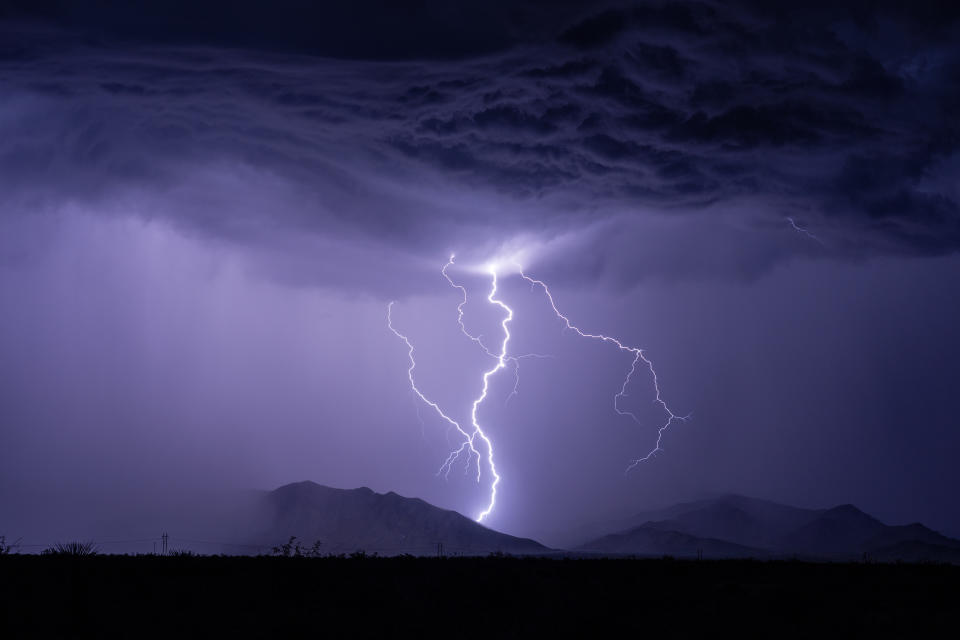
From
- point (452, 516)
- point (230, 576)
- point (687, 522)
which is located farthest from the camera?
point (687, 522)

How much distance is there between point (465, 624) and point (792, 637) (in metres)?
4.23

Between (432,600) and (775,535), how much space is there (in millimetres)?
144756

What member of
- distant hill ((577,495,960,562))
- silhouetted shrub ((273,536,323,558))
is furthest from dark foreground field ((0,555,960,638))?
distant hill ((577,495,960,562))

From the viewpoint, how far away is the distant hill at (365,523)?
388 feet

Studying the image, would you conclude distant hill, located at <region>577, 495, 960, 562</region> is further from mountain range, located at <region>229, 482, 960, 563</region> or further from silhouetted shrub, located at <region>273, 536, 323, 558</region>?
silhouetted shrub, located at <region>273, 536, 323, 558</region>

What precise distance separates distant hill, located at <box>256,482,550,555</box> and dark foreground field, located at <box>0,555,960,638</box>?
9506cm

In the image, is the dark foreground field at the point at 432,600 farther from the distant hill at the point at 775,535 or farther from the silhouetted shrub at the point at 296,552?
the distant hill at the point at 775,535

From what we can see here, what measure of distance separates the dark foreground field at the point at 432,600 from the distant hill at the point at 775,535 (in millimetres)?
90810

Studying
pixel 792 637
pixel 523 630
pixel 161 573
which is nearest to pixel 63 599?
pixel 161 573

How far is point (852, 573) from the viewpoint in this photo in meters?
16.8

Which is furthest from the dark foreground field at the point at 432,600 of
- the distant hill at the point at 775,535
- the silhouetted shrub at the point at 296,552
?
the distant hill at the point at 775,535

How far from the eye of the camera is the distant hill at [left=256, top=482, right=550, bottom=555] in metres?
118

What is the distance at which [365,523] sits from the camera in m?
132

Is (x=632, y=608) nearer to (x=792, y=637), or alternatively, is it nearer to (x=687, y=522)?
(x=792, y=637)
